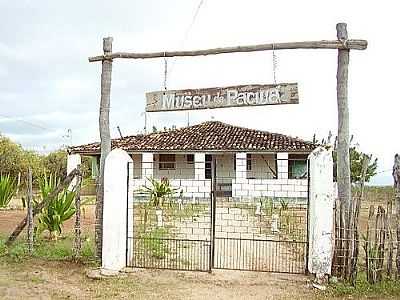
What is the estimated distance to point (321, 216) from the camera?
717 centimetres

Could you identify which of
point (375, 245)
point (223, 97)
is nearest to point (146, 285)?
point (223, 97)

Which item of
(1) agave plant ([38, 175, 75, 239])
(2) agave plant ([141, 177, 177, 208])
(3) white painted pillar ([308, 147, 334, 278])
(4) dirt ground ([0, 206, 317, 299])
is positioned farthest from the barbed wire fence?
(2) agave plant ([141, 177, 177, 208])

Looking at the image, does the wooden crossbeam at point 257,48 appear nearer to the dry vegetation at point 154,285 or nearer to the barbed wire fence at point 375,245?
the barbed wire fence at point 375,245

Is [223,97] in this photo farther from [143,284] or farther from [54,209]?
[54,209]

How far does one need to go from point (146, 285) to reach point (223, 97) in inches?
120

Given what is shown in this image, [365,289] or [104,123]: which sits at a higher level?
[104,123]

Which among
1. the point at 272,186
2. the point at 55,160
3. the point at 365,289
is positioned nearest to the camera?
the point at 365,289

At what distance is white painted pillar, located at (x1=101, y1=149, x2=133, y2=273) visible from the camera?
776 centimetres

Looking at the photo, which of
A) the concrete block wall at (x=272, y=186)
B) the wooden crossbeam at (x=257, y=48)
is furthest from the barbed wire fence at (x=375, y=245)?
the wooden crossbeam at (x=257, y=48)

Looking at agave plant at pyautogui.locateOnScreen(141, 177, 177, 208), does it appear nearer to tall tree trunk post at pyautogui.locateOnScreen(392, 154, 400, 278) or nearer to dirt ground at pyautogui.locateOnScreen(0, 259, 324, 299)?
dirt ground at pyautogui.locateOnScreen(0, 259, 324, 299)

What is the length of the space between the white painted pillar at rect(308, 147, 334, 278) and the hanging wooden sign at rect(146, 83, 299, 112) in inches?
42.1

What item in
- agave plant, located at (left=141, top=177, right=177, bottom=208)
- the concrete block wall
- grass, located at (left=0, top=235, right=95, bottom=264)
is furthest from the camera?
agave plant, located at (left=141, top=177, right=177, bottom=208)

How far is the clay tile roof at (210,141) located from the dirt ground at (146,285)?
16119mm

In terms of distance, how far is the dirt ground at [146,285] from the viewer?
6.64 m
